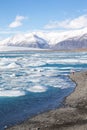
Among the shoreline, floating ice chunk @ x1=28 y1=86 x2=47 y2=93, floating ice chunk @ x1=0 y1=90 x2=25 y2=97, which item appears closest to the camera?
the shoreline

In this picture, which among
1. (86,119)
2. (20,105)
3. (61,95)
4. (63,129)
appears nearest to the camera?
(63,129)

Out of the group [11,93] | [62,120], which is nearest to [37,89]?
[11,93]

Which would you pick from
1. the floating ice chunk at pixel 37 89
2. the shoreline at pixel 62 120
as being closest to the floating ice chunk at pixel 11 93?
the floating ice chunk at pixel 37 89

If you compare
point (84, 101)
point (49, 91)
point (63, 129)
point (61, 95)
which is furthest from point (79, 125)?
point (49, 91)

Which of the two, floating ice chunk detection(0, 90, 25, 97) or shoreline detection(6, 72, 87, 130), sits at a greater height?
floating ice chunk detection(0, 90, 25, 97)

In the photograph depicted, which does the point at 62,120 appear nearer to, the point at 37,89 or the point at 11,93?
the point at 11,93

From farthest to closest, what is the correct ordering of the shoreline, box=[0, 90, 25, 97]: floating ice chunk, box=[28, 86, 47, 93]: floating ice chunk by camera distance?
box=[28, 86, 47, 93]: floating ice chunk < box=[0, 90, 25, 97]: floating ice chunk < the shoreline

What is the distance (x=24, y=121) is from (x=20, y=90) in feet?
27.0

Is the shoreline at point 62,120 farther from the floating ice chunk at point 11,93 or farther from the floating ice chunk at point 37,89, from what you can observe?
the floating ice chunk at point 37,89

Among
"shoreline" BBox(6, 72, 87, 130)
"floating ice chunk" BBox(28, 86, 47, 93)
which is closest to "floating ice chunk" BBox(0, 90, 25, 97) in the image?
"floating ice chunk" BBox(28, 86, 47, 93)

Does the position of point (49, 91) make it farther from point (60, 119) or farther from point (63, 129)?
point (63, 129)

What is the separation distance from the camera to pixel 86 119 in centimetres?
1503

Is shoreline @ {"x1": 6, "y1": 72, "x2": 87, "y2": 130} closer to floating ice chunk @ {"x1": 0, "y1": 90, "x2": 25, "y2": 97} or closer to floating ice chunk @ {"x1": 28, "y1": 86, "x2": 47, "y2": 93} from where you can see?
floating ice chunk @ {"x1": 0, "y1": 90, "x2": 25, "y2": 97}

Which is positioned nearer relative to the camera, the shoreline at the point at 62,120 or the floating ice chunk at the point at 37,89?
the shoreline at the point at 62,120
